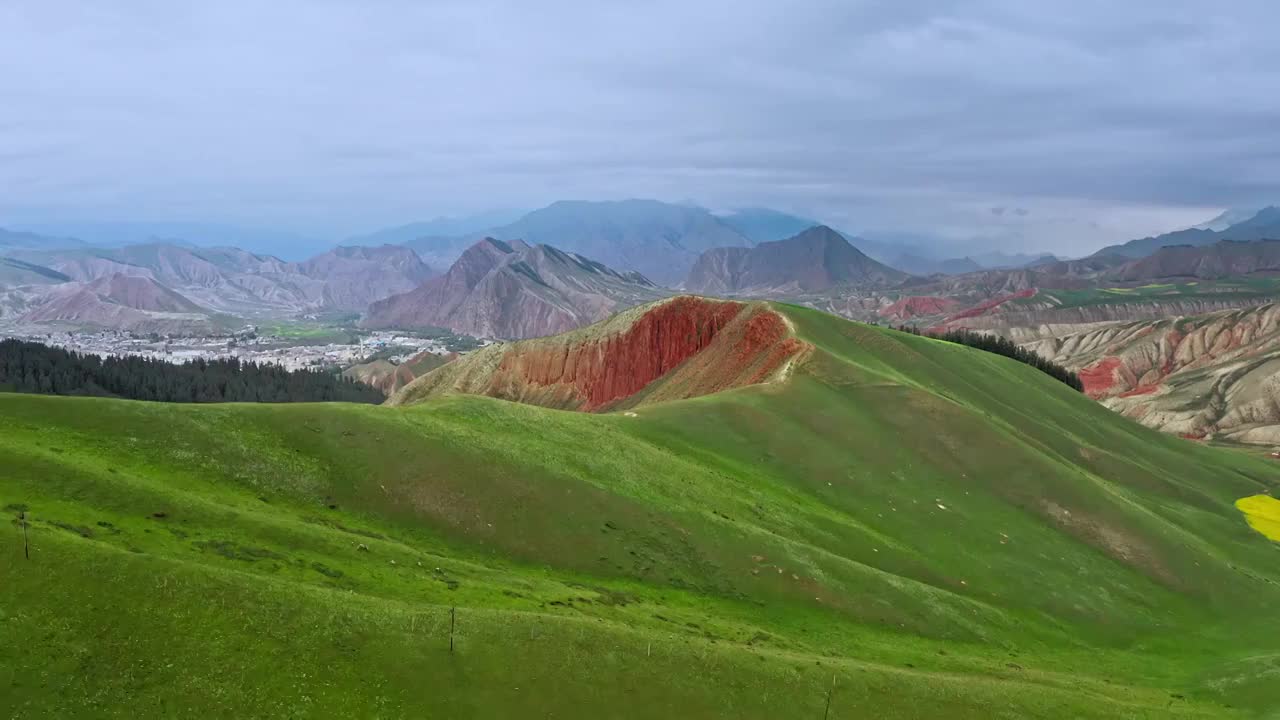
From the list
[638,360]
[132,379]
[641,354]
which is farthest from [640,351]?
[132,379]

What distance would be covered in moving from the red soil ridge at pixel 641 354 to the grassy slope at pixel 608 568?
98.4 ft

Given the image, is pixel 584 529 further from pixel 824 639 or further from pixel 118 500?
pixel 118 500

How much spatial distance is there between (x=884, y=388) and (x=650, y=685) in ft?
216

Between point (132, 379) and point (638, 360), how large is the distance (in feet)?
344

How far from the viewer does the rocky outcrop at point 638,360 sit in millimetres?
108875

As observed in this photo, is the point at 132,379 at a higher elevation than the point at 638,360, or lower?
lower

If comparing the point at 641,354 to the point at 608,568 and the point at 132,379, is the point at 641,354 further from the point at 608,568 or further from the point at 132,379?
the point at 132,379

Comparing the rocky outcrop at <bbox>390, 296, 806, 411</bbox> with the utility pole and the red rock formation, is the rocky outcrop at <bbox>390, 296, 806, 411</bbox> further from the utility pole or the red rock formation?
the utility pole

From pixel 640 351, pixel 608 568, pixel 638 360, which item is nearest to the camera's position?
pixel 608 568

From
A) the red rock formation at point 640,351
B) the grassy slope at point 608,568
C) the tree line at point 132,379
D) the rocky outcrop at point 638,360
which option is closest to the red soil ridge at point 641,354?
the red rock formation at point 640,351

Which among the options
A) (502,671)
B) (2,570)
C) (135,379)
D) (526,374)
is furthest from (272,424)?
(135,379)

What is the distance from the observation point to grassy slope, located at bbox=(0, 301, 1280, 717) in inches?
1008

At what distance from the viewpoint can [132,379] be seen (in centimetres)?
15250

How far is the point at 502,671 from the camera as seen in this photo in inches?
1089
